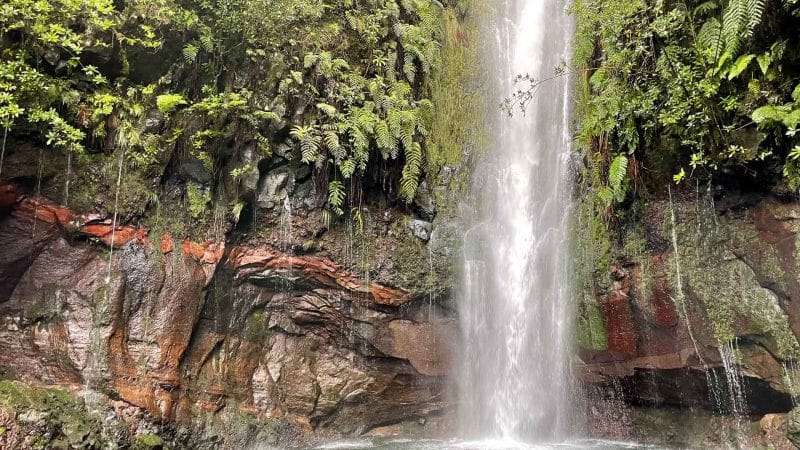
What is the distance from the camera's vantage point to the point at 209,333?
9.31 metres

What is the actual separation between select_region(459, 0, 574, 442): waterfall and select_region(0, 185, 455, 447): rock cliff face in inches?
32.1

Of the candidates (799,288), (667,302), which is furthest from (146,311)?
(799,288)

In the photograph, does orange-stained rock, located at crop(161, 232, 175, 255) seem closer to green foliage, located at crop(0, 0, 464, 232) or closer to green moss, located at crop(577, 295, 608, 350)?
green foliage, located at crop(0, 0, 464, 232)

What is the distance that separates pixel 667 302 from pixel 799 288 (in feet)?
6.39

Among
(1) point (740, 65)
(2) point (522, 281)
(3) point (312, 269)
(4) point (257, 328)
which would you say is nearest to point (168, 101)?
(3) point (312, 269)

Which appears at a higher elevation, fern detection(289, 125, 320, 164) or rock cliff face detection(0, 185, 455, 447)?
fern detection(289, 125, 320, 164)

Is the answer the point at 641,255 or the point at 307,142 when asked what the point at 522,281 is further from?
the point at 307,142

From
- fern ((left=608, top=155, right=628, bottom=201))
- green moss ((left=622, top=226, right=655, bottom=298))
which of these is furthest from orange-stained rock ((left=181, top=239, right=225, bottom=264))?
green moss ((left=622, top=226, right=655, bottom=298))

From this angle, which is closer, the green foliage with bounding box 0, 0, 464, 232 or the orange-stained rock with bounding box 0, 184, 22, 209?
the green foliage with bounding box 0, 0, 464, 232

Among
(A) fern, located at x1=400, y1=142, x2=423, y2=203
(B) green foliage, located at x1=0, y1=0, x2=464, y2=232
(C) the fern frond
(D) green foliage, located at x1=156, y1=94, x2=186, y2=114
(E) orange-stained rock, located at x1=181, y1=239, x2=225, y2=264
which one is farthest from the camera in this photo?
(A) fern, located at x1=400, y1=142, x2=423, y2=203

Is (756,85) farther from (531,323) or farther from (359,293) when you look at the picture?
(359,293)

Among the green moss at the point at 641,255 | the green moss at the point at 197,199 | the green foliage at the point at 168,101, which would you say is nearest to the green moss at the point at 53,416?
the green moss at the point at 197,199

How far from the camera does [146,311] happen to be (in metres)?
8.56

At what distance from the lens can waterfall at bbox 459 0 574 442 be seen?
404 inches
